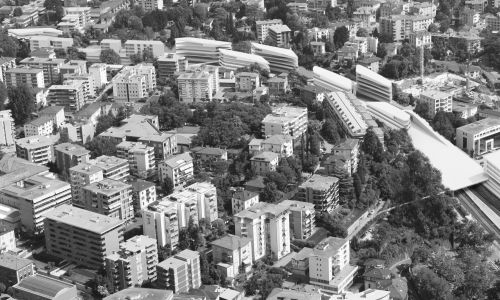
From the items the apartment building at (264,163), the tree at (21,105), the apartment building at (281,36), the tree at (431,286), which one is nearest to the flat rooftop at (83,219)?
the apartment building at (264,163)

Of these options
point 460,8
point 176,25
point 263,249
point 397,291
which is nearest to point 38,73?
point 176,25

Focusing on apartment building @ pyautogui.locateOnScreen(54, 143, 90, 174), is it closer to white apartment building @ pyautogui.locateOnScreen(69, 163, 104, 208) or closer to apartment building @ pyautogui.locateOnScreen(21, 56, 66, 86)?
white apartment building @ pyautogui.locateOnScreen(69, 163, 104, 208)

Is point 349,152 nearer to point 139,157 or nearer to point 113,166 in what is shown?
point 139,157

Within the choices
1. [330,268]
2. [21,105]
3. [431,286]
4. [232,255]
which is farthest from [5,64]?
[431,286]

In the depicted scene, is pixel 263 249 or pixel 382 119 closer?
pixel 263 249

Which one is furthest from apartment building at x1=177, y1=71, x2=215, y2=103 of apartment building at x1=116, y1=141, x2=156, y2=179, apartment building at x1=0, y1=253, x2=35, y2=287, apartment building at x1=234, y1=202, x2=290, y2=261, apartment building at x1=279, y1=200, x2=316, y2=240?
apartment building at x1=0, y1=253, x2=35, y2=287

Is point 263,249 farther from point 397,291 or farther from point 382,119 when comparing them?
point 382,119

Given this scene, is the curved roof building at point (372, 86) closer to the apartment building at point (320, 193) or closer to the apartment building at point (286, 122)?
the apartment building at point (286, 122)
